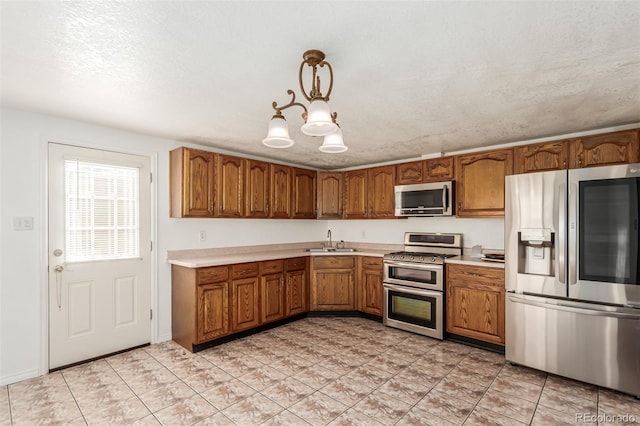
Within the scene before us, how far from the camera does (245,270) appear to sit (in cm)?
383

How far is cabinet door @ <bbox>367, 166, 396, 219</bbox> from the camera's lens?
4.60m

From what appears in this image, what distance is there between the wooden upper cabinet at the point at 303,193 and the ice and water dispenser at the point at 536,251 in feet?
9.08

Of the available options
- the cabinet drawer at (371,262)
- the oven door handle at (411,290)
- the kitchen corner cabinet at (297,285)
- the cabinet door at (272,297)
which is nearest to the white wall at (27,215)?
the cabinet door at (272,297)

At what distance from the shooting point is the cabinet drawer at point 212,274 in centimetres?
342

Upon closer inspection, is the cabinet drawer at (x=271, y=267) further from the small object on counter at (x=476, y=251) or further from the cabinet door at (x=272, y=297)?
the small object on counter at (x=476, y=251)

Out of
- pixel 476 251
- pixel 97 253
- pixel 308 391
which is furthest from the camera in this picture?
pixel 476 251

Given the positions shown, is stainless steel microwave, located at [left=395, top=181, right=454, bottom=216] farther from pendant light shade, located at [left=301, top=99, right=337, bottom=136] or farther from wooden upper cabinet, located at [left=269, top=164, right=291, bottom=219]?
pendant light shade, located at [left=301, top=99, right=337, bottom=136]

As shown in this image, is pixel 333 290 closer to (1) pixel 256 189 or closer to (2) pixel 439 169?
(1) pixel 256 189

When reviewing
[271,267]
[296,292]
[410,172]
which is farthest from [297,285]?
[410,172]

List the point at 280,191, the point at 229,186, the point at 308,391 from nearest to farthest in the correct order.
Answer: the point at 308,391, the point at 229,186, the point at 280,191

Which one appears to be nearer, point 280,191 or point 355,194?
point 280,191

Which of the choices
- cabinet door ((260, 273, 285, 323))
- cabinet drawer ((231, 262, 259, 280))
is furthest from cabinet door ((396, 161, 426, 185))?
cabinet drawer ((231, 262, 259, 280))

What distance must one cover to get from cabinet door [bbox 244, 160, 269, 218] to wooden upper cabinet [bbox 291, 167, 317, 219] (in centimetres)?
49

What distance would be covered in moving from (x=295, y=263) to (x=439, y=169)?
2.21 meters
